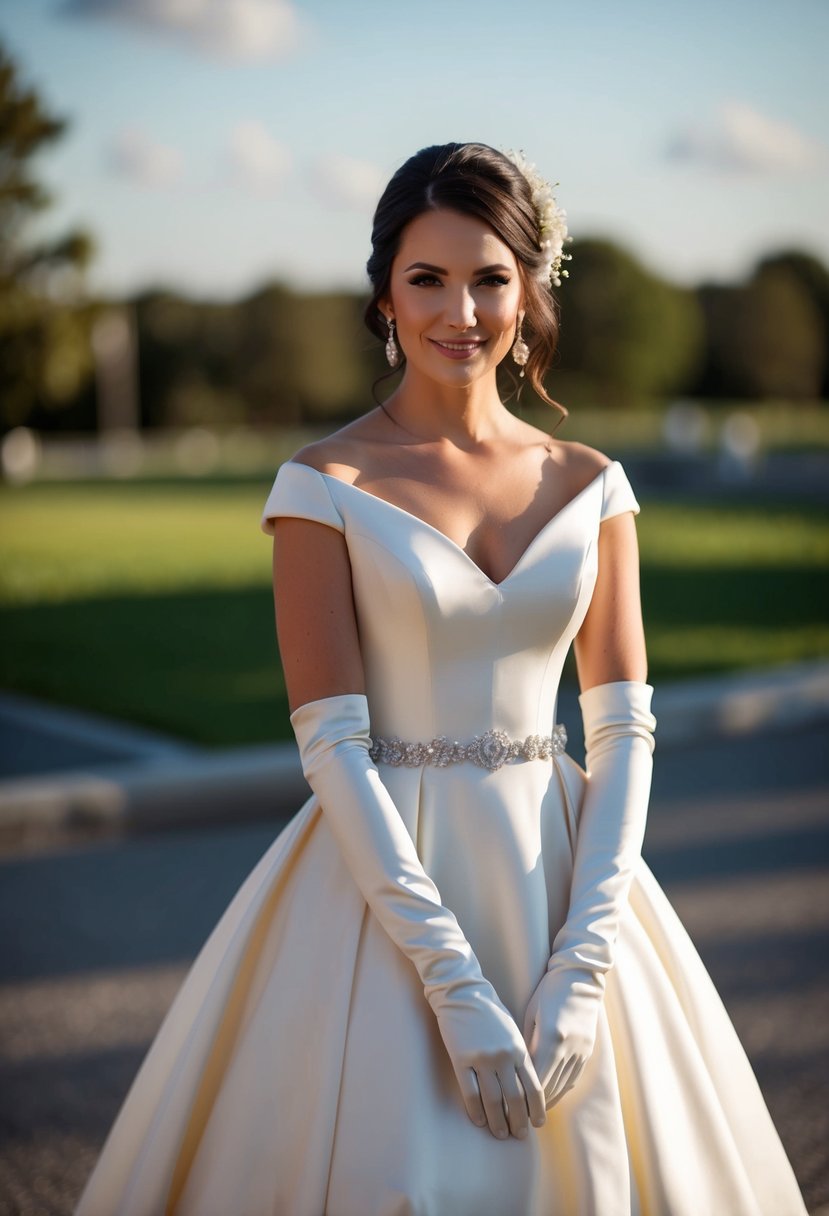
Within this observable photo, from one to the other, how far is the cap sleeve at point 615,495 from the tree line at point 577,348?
2321 inches

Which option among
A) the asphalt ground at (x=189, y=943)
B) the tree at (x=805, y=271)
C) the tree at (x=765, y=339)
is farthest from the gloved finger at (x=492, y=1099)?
the tree at (x=805, y=271)

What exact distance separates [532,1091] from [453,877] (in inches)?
14.2

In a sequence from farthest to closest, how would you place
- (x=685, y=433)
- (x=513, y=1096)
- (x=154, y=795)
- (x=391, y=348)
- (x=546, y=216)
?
(x=685, y=433)
(x=154, y=795)
(x=391, y=348)
(x=546, y=216)
(x=513, y=1096)

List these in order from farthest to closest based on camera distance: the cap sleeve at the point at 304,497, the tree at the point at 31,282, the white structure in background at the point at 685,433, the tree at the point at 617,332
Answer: the tree at the point at 617,332
the white structure in background at the point at 685,433
the tree at the point at 31,282
the cap sleeve at the point at 304,497

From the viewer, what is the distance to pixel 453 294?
2201mm

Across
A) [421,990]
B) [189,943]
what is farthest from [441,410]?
[189,943]

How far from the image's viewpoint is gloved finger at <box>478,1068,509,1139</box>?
196 cm

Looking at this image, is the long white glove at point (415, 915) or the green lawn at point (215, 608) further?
the green lawn at point (215, 608)

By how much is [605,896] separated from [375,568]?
24.9 inches

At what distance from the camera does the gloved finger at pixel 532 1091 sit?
6.46 feet

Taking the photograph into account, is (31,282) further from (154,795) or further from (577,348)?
(577,348)

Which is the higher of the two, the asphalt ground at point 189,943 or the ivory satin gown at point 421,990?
the ivory satin gown at point 421,990

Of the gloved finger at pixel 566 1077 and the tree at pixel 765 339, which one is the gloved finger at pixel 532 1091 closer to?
the gloved finger at pixel 566 1077

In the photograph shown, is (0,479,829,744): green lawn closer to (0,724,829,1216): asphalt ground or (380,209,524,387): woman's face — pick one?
(0,724,829,1216): asphalt ground
